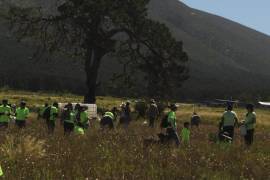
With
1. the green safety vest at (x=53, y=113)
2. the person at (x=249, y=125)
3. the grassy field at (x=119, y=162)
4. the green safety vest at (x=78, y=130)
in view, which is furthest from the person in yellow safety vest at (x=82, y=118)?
the person at (x=249, y=125)

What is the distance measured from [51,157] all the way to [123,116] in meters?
16.5

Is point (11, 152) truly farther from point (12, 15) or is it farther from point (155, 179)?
point (12, 15)

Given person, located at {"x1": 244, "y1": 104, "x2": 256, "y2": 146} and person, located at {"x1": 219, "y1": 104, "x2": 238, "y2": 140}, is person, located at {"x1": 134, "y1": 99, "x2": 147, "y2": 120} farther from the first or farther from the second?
person, located at {"x1": 244, "y1": 104, "x2": 256, "y2": 146}

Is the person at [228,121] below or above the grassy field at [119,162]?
above

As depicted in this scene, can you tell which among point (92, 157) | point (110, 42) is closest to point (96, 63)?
point (110, 42)

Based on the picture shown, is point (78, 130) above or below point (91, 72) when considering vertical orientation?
below

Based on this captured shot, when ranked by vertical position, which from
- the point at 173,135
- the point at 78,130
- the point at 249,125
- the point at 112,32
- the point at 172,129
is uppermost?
the point at 112,32

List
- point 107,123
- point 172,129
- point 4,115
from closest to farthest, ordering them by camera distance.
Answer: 1. point 172,129
2. point 107,123
3. point 4,115

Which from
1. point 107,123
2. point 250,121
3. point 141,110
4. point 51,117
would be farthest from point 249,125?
point 141,110

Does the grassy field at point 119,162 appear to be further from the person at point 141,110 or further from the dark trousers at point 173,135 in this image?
the person at point 141,110

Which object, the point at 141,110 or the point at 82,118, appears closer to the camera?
the point at 82,118

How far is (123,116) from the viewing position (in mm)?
27828

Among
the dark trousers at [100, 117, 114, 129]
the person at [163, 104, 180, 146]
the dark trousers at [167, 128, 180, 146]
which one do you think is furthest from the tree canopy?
the dark trousers at [167, 128, 180, 146]

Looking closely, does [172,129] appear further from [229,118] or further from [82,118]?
[82,118]
